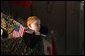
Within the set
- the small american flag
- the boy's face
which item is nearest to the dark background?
the boy's face

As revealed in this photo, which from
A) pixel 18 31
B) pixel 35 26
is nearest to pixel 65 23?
pixel 35 26

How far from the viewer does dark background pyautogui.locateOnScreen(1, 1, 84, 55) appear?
7.49 m

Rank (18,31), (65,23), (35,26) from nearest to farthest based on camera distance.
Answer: (18,31), (35,26), (65,23)

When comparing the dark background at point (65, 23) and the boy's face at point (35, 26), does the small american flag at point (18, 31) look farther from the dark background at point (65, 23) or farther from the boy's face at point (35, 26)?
the dark background at point (65, 23)

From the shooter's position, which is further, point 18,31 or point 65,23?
point 65,23

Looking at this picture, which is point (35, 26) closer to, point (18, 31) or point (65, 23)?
point (18, 31)

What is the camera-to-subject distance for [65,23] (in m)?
7.91

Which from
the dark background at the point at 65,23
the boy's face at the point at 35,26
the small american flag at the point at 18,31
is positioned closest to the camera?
the small american flag at the point at 18,31

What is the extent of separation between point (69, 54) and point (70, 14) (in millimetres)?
937

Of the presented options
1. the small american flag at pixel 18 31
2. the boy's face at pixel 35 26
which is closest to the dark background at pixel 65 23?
the boy's face at pixel 35 26

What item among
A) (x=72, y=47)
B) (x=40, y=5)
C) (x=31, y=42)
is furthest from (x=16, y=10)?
(x=72, y=47)

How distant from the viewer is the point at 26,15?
117 inches

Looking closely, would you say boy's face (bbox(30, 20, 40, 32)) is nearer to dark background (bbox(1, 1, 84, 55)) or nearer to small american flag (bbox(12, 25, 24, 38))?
small american flag (bbox(12, 25, 24, 38))

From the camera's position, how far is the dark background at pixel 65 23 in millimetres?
7492
